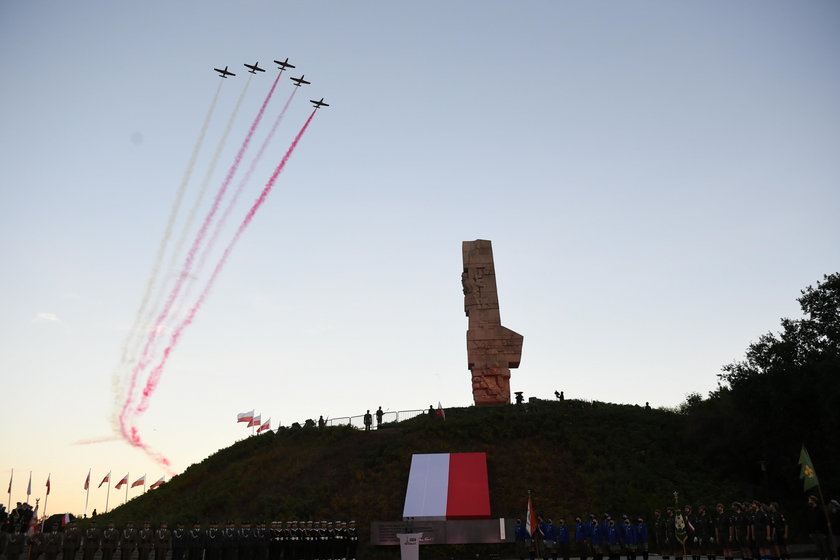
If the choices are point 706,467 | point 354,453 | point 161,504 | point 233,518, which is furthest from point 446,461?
point 161,504

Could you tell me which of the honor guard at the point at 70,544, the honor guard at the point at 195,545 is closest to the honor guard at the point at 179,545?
the honor guard at the point at 195,545

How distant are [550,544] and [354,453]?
1701cm

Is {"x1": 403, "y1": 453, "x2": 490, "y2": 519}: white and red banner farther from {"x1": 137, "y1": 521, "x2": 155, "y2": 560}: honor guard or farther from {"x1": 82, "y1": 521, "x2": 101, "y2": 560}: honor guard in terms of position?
{"x1": 82, "y1": 521, "x2": 101, "y2": 560}: honor guard

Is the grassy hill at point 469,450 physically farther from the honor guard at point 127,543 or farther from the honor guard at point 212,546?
the honor guard at point 127,543

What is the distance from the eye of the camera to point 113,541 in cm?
2156

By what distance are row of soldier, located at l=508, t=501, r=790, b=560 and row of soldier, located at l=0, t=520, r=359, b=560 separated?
723 centimetres

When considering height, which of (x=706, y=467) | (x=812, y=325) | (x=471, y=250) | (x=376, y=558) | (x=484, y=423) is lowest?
(x=376, y=558)

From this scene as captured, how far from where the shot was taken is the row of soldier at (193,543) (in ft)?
65.5

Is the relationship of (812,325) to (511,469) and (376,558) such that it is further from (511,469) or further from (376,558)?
(376,558)

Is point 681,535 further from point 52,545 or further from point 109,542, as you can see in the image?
point 52,545

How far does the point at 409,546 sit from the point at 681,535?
29.8ft

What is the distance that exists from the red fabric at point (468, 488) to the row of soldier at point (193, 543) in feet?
17.8

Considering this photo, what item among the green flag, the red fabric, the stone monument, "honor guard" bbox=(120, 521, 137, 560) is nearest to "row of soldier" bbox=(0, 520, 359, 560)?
"honor guard" bbox=(120, 521, 137, 560)

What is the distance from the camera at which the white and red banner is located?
3120cm
